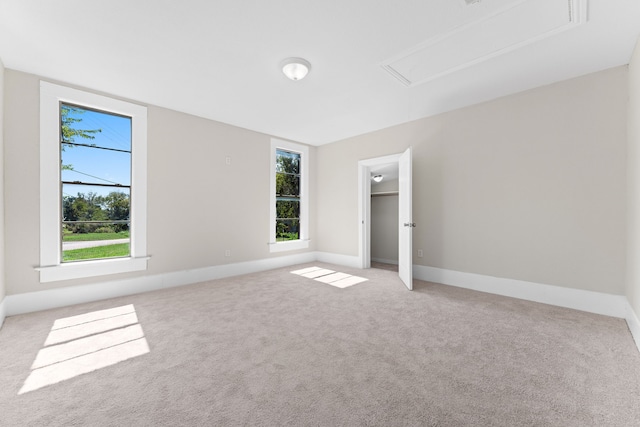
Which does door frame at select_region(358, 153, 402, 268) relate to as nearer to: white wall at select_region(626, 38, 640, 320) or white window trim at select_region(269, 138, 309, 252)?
white window trim at select_region(269, 138, 309, 252)

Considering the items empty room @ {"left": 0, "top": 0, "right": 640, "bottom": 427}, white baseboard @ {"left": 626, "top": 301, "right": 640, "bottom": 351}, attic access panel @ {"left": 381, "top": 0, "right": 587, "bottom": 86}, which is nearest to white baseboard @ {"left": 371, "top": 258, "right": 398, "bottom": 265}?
empty room @ {"left": 0, "top": 0, "right": 640, "bottom": 427}

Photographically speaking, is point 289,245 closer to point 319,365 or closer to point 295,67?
point 295,67

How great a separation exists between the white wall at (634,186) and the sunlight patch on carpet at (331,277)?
9.34ft

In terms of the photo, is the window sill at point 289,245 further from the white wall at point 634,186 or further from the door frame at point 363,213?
the white wall at point 634,186

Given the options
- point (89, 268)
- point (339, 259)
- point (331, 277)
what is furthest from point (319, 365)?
point (339, 259)

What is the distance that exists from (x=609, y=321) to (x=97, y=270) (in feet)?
18.8

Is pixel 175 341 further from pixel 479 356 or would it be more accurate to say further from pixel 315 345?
pixel 479 356

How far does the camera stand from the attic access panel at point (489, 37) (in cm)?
200

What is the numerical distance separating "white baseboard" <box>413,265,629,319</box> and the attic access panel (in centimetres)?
269

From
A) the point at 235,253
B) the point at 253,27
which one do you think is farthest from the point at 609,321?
the point at 235,253

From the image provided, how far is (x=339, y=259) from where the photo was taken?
5496 millimetres

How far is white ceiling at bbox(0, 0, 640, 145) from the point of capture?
200 cm

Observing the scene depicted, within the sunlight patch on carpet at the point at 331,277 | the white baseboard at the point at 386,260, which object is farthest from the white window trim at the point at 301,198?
the white baseboard at the point at 386,260

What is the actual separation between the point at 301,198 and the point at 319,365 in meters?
4.19
